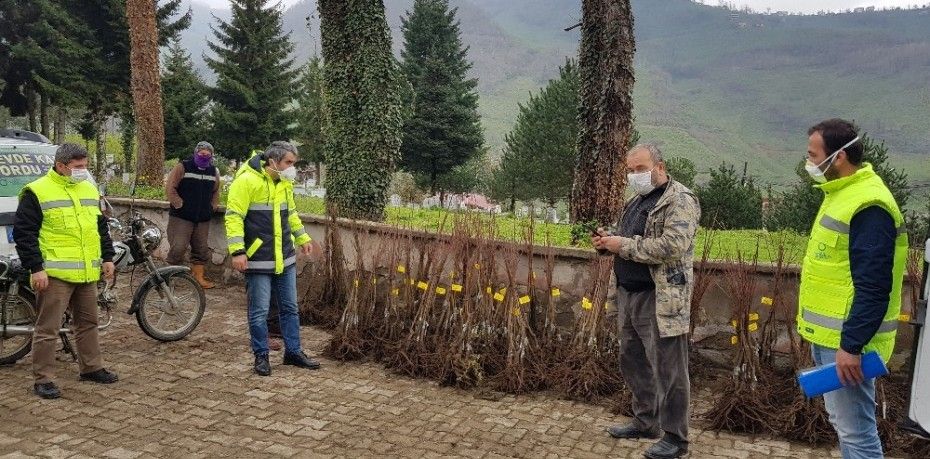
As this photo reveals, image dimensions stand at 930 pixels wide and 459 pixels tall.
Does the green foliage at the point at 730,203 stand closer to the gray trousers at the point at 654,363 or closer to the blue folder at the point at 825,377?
the gray trousers at the point at 654,363

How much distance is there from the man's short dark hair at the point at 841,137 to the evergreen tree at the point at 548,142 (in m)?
29.1

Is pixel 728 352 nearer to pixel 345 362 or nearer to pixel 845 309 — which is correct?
pixel 845 309

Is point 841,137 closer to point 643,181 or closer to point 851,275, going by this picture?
point 851,275

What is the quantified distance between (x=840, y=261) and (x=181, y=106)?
111ft

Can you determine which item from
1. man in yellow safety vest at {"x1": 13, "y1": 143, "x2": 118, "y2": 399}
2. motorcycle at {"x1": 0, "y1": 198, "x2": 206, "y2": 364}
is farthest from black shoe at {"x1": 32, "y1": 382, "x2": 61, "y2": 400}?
motorcycle at {"x1": 0, "y1": 198, "x2": 206, "y2": 364}

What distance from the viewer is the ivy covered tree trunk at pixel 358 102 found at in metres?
7.98

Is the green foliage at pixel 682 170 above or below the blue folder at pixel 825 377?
above

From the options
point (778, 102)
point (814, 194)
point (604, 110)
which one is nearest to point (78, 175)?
point (604, 110)

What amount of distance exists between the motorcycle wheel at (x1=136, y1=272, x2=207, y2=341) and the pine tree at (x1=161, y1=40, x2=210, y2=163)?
27.8 m

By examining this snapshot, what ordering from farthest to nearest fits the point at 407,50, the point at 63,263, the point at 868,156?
the point at 407,50 < the point at 868,156 < the point at 63,263

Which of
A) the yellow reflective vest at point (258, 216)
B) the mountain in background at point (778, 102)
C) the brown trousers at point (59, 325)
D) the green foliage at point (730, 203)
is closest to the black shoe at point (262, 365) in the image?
the yellow reflective vest at point (258, 216)

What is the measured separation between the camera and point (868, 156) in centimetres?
1223

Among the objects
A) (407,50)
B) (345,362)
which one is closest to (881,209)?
(345,362)

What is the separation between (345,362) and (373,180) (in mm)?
3189
